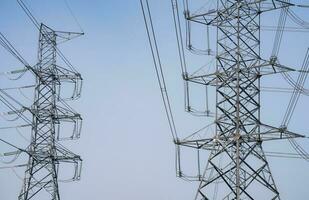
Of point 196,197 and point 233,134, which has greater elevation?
point 233,134

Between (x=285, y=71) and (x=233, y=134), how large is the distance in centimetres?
303

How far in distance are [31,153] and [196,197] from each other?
948 cm

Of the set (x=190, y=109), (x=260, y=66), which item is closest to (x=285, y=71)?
(x=260, y=66)

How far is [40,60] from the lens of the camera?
25.8 meters

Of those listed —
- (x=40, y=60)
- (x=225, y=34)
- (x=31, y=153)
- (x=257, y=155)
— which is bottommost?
(x=257, y=155)

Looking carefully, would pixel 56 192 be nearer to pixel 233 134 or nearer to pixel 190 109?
pixel 190 109

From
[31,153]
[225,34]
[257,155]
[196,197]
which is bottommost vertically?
[196,197]

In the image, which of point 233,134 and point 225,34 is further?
point 225,34

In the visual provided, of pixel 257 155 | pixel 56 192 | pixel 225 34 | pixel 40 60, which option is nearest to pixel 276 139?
pixel 257 155

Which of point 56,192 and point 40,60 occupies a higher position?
point 40,60

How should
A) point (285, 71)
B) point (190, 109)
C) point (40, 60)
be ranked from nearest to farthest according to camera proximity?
point (285, 71) < point (190, 109) < point (40, 60)

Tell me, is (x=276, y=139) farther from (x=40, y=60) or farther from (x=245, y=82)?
(x=40, y=60)

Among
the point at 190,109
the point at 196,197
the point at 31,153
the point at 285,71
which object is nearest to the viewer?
the point at 196,197

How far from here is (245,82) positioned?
60.4 ft
